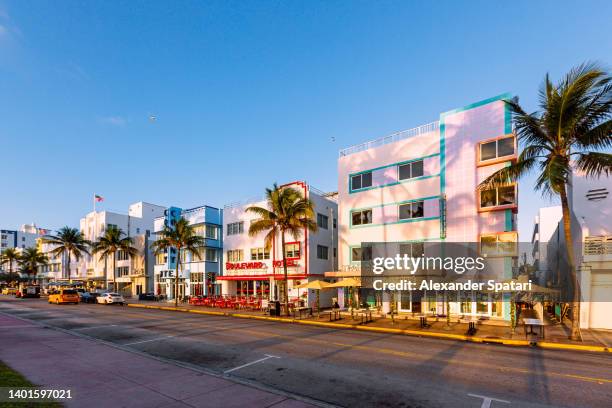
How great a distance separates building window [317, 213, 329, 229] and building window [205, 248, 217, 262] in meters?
17.3

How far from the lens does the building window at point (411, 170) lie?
29.1 m

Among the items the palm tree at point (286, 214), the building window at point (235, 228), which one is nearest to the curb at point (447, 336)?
the palm tree at point (286, 214)

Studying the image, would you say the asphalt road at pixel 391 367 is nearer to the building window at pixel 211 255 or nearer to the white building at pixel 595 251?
the white building at pixel 595 251

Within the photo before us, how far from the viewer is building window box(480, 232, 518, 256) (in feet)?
78.4

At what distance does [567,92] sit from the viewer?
56.1ft

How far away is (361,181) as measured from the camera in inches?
1291

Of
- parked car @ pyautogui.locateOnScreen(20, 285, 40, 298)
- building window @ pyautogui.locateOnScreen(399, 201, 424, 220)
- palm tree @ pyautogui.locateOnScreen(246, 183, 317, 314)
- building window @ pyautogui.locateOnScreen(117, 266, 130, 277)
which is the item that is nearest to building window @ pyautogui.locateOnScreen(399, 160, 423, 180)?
building window @ pyautogui.locateOnScreen(399, 201, 424, 220)

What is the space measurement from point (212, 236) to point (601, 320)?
136 feet

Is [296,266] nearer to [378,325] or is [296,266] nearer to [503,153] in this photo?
[378,325]

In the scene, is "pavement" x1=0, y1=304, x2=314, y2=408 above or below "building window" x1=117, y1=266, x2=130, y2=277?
above

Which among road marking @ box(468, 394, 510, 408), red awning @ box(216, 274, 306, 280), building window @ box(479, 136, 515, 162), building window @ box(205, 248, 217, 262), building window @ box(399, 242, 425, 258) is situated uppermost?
building window @ box(479, 136, 515, 162)

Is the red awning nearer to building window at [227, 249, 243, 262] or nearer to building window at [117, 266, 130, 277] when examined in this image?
Answer: building window at [227, 249, 243, 262]

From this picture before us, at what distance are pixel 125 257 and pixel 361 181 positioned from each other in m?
52.1

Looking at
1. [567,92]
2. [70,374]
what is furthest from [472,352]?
[70,374]
